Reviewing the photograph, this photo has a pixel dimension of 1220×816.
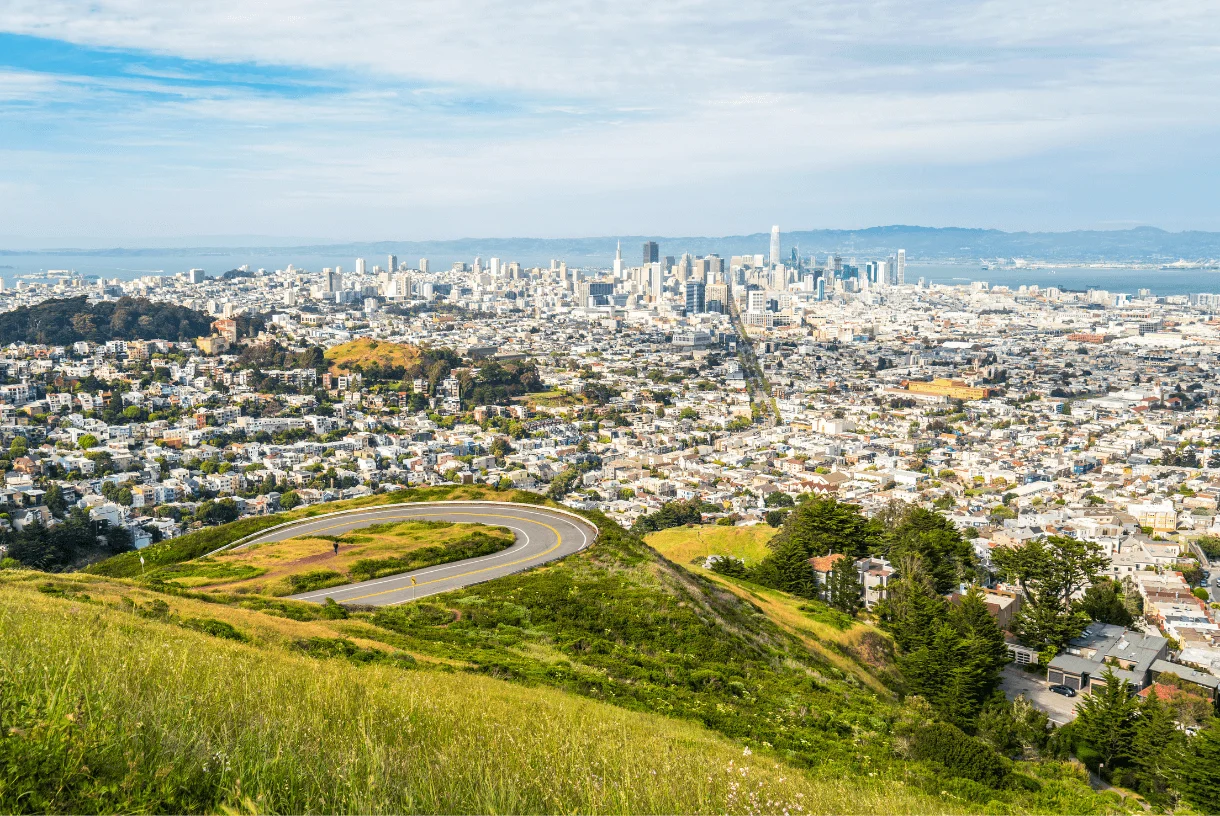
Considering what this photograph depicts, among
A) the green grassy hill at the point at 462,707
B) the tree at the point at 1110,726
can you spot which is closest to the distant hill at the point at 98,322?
the green grassy hill at the point at 462,707

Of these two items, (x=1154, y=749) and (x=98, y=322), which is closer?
(x=1154, y=749)

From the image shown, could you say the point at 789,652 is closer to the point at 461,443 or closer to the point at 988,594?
the point at 988,594

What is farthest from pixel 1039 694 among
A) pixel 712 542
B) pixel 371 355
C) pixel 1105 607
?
pixel 371 355

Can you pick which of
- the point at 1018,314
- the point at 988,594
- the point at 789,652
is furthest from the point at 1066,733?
the point at 1018,314

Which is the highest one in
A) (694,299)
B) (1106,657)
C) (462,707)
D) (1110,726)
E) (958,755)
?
(694,299)

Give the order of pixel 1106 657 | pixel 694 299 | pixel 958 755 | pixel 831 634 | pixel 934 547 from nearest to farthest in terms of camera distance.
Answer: pixel 958 755
pixel 831 634
pixel 1106 657
pixel 934 547
pixel 694 299

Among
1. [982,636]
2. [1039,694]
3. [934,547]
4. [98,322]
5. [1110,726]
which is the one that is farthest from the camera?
[98,322]

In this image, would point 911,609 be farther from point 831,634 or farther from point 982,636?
point 831,634
